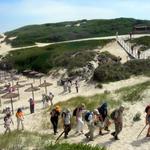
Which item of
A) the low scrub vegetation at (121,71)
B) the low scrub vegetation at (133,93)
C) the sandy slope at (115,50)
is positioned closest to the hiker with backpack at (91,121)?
the low scrub vegetation at (133,93)

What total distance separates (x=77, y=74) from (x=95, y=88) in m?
9.29

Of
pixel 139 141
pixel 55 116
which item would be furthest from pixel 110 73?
pixel 139 141

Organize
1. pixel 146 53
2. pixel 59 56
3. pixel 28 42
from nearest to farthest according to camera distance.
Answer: pixel 146 53 < pixel 59 56 < pixel 28 42

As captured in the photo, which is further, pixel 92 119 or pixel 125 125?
pixel 125 125

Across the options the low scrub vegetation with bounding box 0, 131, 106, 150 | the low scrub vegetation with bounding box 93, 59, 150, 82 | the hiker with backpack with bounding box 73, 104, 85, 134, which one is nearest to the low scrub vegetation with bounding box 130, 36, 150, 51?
the low scrub vegetation with bounding box 93, 59, 150, 82

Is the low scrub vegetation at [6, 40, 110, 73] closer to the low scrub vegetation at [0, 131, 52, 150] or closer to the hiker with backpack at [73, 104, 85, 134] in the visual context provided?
the hiker with backpack at [73, 104, 85, 134]

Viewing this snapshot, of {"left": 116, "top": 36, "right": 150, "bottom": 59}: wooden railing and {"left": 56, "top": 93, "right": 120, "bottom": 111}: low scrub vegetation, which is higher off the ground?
{"left": 116, "top": 36, "right": 150, "bottom": 59}: wooden railing

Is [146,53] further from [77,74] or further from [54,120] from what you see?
[54,120]

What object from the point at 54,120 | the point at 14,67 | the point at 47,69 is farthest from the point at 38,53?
the point at 54,120

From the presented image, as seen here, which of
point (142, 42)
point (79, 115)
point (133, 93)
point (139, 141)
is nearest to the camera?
point (139, 141)

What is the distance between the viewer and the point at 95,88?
38.3m

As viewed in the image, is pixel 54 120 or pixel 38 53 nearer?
pixel 54 120

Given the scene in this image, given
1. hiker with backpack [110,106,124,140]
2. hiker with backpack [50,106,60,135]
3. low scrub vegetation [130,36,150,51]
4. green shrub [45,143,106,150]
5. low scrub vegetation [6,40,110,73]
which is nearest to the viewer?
green shrub [45,143,106,150]

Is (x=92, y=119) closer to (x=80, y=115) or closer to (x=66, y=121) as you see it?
(x=80, y=115)
